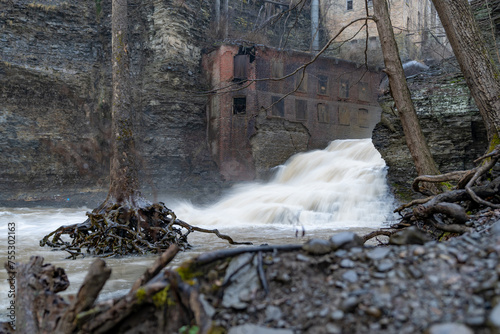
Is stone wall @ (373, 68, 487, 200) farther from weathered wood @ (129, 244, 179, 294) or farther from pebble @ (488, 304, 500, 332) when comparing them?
pebble @ (488, 304, 500, 332)

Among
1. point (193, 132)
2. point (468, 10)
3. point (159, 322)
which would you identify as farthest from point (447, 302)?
point (193, 132)

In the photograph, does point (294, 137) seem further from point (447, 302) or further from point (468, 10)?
point (447, 302)

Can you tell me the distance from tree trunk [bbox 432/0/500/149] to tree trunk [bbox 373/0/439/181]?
37.5 inches

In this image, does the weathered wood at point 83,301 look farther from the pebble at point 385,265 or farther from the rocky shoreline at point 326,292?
the pebble at point 385,265

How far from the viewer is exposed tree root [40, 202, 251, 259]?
262 inches

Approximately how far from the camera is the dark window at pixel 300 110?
21922mm

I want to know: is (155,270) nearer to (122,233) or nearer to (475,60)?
(475,60)

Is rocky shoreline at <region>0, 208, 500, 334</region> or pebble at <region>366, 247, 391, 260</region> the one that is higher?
pebble at <region>366, 247, 391, 260</region>

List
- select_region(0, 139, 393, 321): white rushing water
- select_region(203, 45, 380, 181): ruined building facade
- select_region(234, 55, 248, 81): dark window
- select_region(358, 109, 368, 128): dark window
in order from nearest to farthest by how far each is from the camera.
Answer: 1. select_region(0, 139, 393, 321): white rushing water
2. select_region(234, 55, 248, 81): dark window
3. select_region(203, 45, 380, 181): ruined building facade
4. select_region(358, 109, 368, 128): dark window

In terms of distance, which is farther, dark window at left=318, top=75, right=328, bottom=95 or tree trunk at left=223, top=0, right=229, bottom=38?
dark window at left=318, top=75, right=328, bottom=95

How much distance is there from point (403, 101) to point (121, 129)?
4874 millimetres

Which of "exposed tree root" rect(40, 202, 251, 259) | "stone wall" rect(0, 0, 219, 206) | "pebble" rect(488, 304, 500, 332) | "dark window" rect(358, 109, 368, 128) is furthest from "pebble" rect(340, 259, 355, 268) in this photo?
"dark window" rect(358, 109, 368, 128)

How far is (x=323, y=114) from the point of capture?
74.5 ft

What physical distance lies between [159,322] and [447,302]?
52.6 inches
